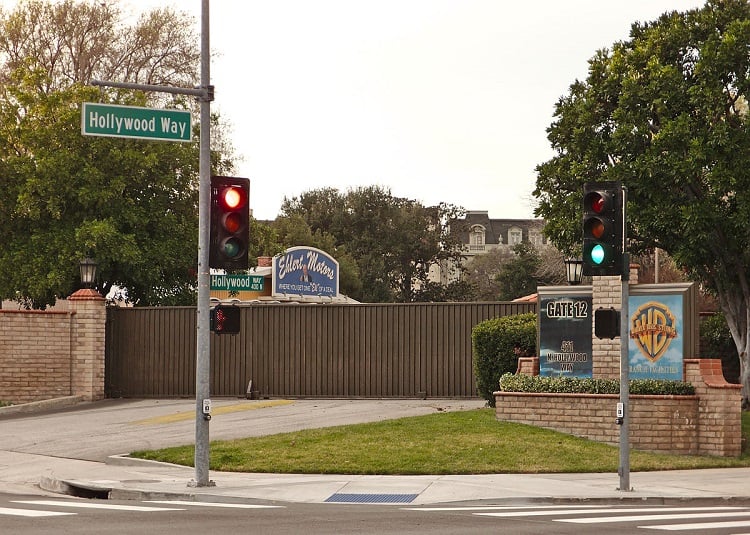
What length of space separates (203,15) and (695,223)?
36.4 feet

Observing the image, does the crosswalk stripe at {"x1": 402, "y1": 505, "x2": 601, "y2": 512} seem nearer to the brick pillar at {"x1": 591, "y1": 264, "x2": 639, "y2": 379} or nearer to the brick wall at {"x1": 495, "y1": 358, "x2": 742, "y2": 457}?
the brick wall at {"x1": 495, "y1": 358, "x2": 742, "y2": 457}

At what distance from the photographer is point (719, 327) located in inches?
1000

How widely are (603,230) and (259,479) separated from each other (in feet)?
20.5

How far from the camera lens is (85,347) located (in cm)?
2912

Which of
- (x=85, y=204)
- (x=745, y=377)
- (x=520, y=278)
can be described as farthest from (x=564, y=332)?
(x=520, y=278)

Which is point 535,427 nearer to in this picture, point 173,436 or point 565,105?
point 173,436

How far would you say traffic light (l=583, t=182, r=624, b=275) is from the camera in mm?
15836

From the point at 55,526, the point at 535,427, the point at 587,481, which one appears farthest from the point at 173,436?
the point at 55,526

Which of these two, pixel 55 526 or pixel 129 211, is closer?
pixel 55 526

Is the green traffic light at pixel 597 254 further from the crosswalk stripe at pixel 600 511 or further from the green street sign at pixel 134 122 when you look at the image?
the green street sign at pixel 134 122

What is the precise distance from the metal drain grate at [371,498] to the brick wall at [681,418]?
5.84 metres

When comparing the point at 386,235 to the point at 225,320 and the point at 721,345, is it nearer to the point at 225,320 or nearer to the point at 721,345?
the point at 721,345

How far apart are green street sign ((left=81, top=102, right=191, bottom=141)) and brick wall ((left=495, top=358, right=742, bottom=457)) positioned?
8.79 metres

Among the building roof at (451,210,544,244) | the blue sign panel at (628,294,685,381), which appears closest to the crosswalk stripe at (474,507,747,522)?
the blue sign panel at (628,294,685,381)
